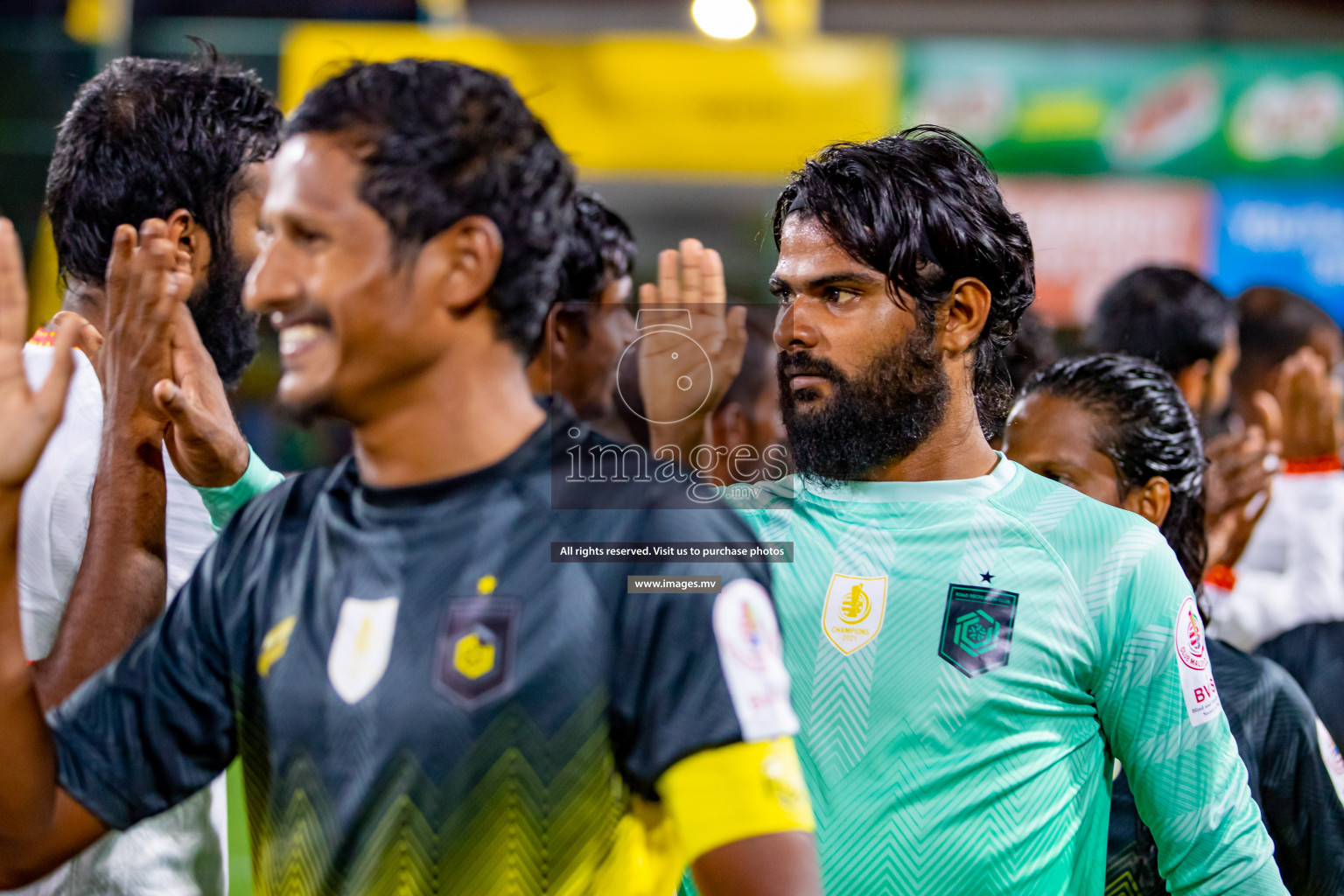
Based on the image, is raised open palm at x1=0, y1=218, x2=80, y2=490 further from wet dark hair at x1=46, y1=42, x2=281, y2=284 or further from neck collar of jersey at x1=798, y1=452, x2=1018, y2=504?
neck collar of jersey at x1=798, y1=452, x2=1018, y2=504

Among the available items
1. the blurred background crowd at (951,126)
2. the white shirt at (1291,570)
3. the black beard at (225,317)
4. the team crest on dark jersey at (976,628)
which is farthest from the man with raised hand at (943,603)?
the blurred background crowd at (951,126)

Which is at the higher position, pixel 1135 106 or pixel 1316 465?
pixel 1135 106

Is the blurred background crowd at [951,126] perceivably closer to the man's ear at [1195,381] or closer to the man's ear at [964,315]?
the man's ear at [1195,381]

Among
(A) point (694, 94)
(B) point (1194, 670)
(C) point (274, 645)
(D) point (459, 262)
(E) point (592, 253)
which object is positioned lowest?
(B) point (1194, 670)

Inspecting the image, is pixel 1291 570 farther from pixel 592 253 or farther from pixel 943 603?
pixel 592 253

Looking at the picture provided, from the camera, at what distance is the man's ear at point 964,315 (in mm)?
2262

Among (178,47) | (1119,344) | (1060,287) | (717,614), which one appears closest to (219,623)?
(717,614)

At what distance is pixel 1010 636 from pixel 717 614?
851mm

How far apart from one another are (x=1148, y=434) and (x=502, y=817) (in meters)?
1.75

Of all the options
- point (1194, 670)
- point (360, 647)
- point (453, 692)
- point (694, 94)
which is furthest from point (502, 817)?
point (694, 94)

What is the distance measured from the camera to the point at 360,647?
1377mm

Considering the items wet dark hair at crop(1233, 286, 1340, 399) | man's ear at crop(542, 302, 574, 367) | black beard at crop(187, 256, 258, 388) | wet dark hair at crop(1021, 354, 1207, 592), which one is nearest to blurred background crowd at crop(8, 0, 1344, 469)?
wet dark hair at crop(1233, 286, 1340, 399)

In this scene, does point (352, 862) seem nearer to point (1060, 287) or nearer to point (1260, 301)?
point (1260, 301)

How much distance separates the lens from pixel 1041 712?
2.00 meters
